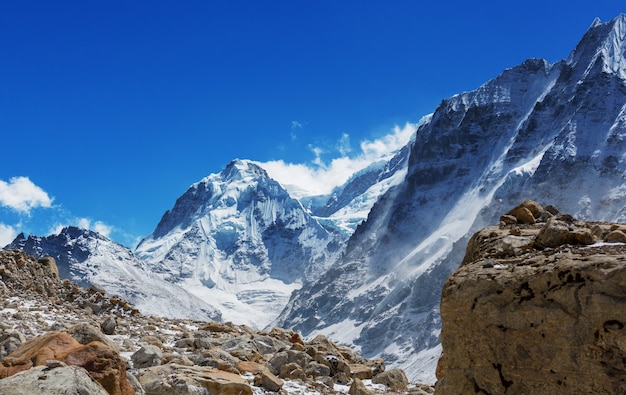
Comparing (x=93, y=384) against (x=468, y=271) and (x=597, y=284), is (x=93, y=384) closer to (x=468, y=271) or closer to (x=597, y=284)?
(x=468, y=271)

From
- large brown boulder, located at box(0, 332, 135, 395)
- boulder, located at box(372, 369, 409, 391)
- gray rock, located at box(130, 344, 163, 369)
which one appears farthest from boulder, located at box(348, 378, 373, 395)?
large brown boulder, located at box(0, 332, 135, 395)

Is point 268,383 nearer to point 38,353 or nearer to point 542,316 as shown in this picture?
point 38,353

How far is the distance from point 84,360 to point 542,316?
26.6 feet

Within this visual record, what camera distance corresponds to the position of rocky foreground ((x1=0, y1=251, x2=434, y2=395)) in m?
10.9

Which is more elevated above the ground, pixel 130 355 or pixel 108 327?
pixel 108 327

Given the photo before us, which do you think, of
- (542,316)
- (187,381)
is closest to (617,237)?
(542,316)

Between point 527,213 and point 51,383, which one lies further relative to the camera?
point 527,213

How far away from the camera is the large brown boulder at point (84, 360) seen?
1085 cm

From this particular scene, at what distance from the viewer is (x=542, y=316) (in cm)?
1000

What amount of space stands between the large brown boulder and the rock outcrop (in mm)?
5935

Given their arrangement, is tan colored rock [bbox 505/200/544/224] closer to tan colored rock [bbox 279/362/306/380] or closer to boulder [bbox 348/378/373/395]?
boulder [bbox 348/378/373/395]

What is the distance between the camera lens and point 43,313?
2431cm

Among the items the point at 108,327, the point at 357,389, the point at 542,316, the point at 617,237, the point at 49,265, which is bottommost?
the point at 542,316

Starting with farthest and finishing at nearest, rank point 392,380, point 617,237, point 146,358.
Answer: point 392,380
point 146,358
point 617,237
